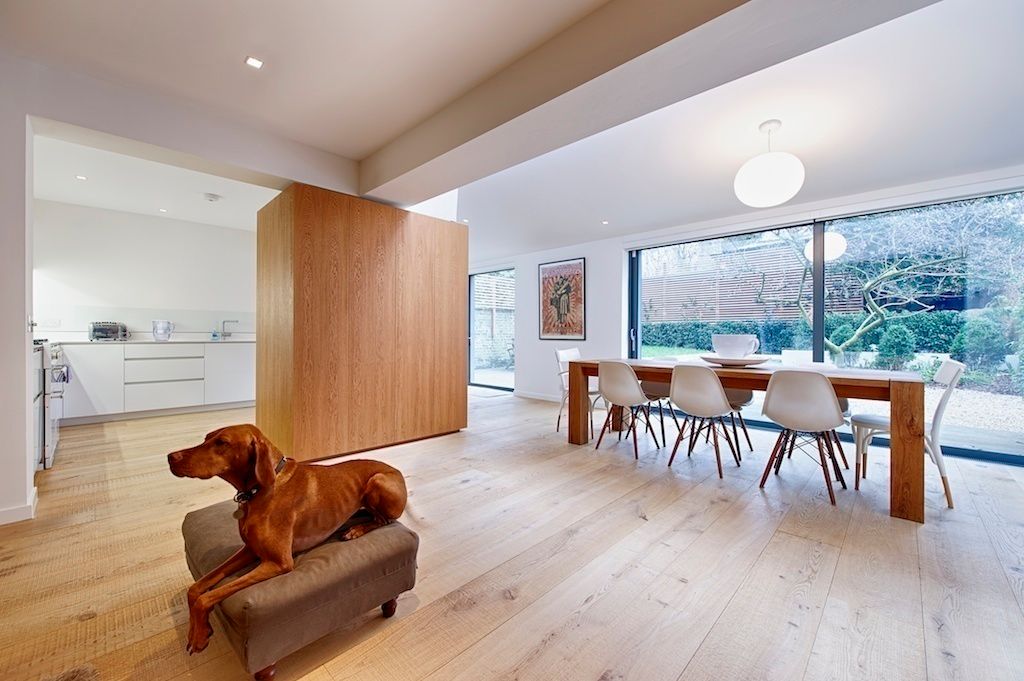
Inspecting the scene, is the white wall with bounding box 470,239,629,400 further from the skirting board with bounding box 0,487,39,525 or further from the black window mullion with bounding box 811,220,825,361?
the skirting board with bounding box 0,487,39,525

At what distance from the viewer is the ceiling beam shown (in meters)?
1.49

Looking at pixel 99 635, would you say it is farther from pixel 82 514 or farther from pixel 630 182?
pixel 630 182

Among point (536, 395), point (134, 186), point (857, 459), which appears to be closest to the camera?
point (857, 459)

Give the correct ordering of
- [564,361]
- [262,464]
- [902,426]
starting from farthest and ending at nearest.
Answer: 1. [564,361]
2. [902,426]
3. [262,464]

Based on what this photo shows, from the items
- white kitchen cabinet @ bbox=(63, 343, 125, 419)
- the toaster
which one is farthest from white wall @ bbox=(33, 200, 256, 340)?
white kitchen cabinet @ bbox=(63, 343, 125, 419)

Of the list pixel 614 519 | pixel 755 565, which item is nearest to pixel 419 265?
pixel 614 519

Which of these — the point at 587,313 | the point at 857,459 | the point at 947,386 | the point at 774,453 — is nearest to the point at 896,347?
the point at 947,386

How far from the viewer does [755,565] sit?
1753 millimetres

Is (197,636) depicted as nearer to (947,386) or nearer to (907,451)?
(907,451)

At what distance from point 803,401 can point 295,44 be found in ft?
11.7

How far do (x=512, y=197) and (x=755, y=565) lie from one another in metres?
3.88

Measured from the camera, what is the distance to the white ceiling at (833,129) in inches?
84.0

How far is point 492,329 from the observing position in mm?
7719

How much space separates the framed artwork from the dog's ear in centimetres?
493
